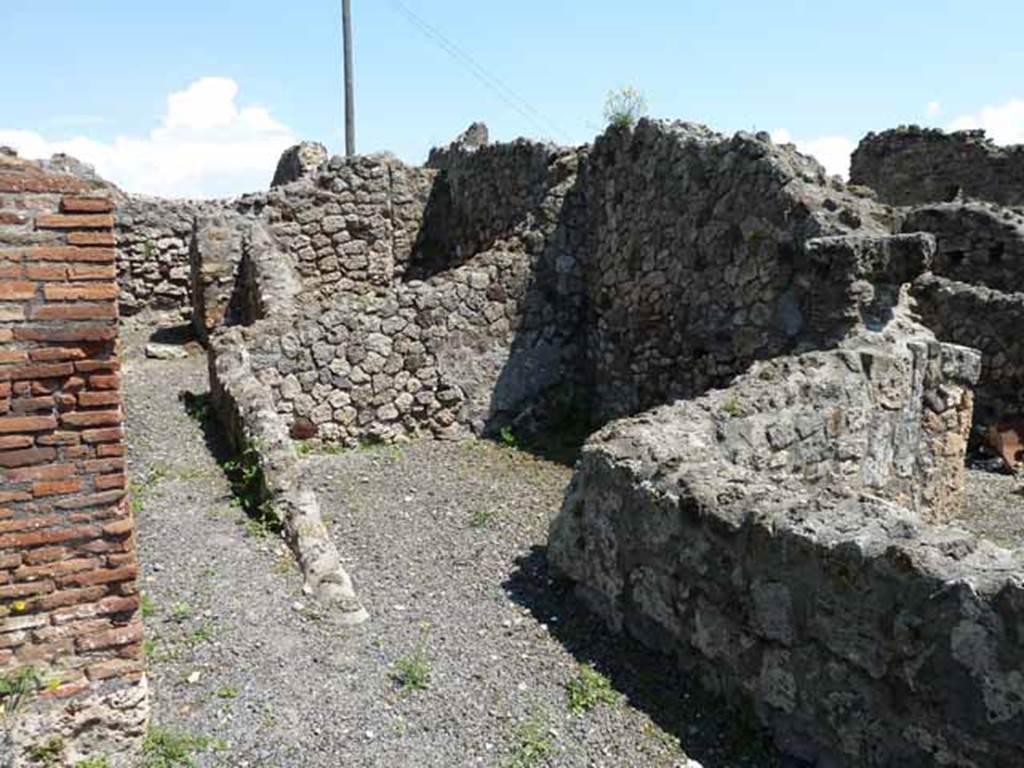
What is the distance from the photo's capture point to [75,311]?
13.0 feet

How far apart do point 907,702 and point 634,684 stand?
5.24ft

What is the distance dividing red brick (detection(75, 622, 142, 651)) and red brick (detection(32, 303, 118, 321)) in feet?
4.57

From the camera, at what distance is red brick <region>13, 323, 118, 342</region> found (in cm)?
391

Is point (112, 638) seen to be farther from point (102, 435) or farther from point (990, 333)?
point (990, 333)

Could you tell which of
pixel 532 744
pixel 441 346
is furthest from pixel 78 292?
pixel 441 346

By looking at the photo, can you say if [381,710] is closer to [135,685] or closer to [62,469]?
[135,685]

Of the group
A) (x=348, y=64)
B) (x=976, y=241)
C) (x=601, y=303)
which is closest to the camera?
(x=601, y=303)

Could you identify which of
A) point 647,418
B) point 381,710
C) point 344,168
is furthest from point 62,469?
point 344,168

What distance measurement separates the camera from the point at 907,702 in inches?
151

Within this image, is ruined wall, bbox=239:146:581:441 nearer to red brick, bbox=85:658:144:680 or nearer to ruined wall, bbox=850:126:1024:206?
red brick, bbox=85:658:144:680

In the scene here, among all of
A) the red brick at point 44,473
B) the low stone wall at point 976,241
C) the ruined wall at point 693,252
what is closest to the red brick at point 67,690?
the red brick at point 44,473

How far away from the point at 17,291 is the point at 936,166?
62.2ft

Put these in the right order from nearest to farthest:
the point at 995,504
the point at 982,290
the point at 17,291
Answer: the point at 17,291 → the point at 995,504 → the point at 982,290

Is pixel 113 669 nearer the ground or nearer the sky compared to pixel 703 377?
nearer the ground
